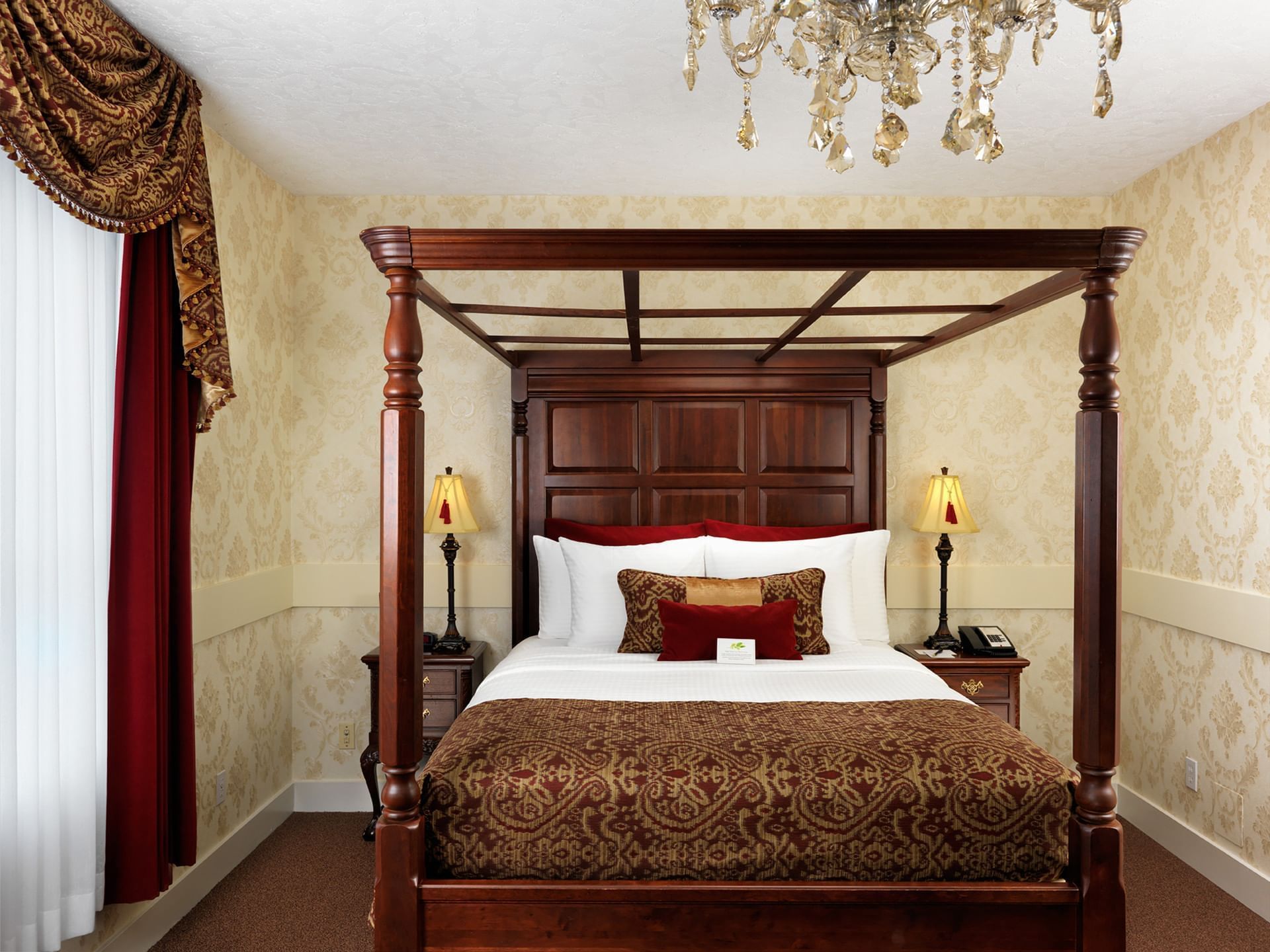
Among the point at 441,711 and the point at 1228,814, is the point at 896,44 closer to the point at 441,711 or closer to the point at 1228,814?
the point at 441,711

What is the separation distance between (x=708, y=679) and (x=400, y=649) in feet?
3.93

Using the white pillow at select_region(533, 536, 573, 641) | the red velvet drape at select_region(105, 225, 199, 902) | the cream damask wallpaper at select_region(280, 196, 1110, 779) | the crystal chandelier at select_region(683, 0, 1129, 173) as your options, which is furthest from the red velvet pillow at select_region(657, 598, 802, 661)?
the crystal chandelier at select_region(683, 0, 1129, 173)

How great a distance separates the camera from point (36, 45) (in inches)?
81.1

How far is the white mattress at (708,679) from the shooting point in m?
2.66

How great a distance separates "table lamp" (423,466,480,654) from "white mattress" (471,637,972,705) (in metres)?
0.55

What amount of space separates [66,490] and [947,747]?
7.73 feet

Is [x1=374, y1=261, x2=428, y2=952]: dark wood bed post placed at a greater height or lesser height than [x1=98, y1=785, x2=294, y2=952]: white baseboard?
greater

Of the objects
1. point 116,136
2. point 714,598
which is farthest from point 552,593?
point 116,136

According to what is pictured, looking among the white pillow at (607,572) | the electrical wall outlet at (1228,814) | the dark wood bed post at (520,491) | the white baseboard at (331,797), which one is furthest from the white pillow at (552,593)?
the electrical wall outlet at (1228,814)

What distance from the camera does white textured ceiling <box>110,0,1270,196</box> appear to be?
2484 mm

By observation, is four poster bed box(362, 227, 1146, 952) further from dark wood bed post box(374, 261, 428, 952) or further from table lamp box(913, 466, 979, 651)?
table lamp box(913, 466, 979, 651)

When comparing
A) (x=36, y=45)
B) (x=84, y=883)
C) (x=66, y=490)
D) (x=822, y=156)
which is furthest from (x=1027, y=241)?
(x=84, y=883)

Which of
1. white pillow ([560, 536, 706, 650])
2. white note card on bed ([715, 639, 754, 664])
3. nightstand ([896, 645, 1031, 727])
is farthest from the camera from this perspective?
nightstand ([896, 645, 1031, 727])

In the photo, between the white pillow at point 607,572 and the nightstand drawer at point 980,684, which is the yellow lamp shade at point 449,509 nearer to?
the white pillow at point 607,572
